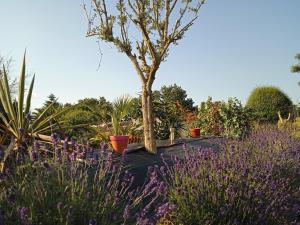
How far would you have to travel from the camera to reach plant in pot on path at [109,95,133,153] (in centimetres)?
720

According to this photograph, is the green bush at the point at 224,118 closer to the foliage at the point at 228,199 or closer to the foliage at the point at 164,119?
the foliage at the point at 164,119

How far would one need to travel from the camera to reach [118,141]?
7180mm

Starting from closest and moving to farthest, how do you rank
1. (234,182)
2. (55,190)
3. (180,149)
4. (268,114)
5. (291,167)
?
(55,190)
(234,182)
(291,167)
(180,149)
(268,114)

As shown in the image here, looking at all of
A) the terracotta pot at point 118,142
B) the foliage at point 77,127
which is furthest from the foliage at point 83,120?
the terracotta pot at point 118,142

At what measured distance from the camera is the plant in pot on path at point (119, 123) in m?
7.20

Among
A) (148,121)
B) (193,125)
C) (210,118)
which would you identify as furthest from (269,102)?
(148,121)

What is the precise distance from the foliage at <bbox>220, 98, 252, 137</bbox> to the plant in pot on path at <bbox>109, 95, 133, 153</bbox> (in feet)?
11.5

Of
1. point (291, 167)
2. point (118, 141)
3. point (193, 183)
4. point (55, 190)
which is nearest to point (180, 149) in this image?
point (118, 141)

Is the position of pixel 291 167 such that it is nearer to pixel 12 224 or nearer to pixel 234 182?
pixel 234 182

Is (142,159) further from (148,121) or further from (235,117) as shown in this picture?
(235,117)

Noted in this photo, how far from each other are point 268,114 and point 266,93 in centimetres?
107

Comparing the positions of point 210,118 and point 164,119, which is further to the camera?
point 210,118

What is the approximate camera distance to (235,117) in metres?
12.4

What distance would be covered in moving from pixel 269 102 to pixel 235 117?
7.20 m
